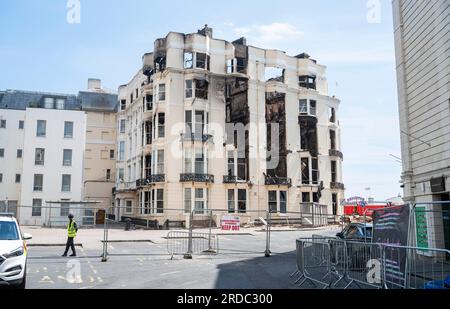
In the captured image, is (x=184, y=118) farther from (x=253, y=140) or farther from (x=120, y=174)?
(x=120, y=174)

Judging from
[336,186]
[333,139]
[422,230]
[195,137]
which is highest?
[333,139]

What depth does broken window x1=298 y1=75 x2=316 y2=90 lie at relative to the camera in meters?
48.4

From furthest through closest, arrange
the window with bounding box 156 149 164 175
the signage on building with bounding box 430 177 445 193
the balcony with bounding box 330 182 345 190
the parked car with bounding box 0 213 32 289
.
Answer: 1. the balcony with bounding box 330 182 345 190
2. the window with bounding box 156 149 164 175
3. the signage on building with bounding box 430 177 445 193
4. the parked car with bounding box 0 213 32 289

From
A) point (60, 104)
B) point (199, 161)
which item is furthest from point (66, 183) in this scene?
point (199, 161)

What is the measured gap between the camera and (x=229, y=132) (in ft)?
142

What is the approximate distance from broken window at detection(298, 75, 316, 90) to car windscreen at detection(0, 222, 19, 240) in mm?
41255

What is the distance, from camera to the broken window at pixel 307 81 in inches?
1905

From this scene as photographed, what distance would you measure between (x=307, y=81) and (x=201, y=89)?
13.4 m

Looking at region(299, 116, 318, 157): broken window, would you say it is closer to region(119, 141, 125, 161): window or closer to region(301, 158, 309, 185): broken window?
region(301, 158, 309, 185): broken window

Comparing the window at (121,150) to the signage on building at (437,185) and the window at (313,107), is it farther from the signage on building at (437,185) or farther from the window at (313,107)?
the signage on building at (437,185)

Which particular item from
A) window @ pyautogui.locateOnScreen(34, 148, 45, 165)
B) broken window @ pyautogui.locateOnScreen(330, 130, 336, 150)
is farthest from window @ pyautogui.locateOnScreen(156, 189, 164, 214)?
broken window @ pyautogui.locateOnScreen(330, 130, 336, 150)

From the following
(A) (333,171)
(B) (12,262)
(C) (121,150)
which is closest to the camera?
(B) (12,262)

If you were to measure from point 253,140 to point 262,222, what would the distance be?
8423 mm

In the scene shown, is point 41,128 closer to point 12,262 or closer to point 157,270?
point 157,270
